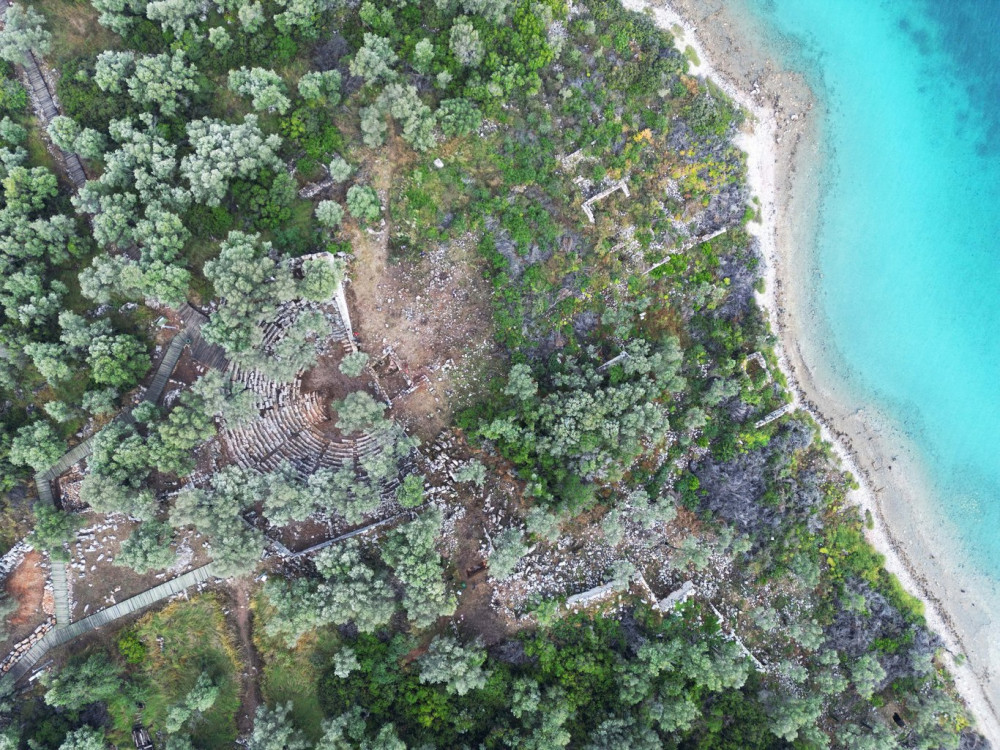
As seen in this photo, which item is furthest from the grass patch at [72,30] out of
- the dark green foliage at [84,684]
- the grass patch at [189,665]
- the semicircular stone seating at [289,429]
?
the dark green foliage at [84,684]

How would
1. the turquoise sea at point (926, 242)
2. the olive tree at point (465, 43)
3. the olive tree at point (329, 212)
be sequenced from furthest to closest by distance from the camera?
the turquoise sea at point (926, 242), the olive tree at point (465, 43), the olive tree at point (329, 212)

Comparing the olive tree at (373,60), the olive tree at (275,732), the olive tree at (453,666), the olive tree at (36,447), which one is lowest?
the olive tree at (275,732)

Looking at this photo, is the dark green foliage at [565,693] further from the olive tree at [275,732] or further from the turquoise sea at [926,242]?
the turquoise sea at [926,242]

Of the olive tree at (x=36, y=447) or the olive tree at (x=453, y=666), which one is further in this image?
the olive tree at (x=453, y=666)

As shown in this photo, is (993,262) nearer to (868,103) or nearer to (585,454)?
(868,103)

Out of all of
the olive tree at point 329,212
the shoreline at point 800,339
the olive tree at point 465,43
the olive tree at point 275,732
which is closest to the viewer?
the olive tree at point 275,732

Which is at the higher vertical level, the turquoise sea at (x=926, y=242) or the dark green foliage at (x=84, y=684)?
the turquoise sea at (x=926, y=242)

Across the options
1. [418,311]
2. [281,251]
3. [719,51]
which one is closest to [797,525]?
[418,311]
